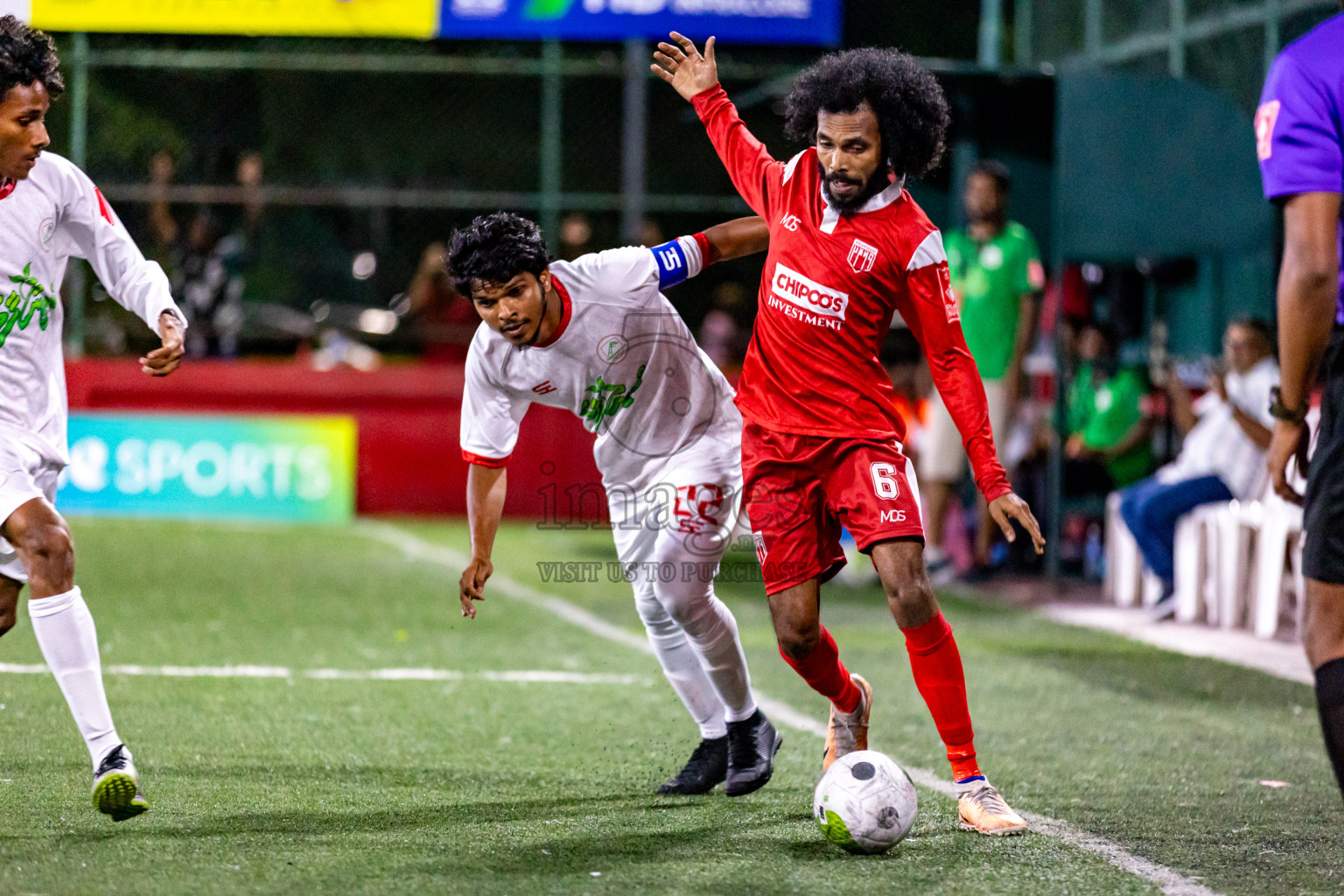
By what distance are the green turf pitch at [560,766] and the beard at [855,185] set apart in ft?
5.82

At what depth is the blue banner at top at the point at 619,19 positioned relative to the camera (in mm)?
15703

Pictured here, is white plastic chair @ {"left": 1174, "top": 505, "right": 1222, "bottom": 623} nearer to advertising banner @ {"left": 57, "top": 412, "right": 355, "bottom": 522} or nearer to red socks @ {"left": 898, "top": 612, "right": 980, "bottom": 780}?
red socks @ {"left": 898, "top": 612, "right": 980, "bottom": 780}

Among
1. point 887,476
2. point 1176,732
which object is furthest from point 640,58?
point 887,476

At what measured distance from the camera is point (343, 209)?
54.7ft

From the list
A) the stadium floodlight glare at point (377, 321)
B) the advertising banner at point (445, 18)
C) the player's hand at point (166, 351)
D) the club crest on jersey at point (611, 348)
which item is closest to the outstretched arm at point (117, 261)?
the player's hand at point (166, 351)

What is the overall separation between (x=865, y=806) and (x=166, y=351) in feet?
7.65

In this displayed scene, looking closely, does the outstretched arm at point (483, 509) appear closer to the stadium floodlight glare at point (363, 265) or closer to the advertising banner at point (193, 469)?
the advertising banner at point (193, 469)

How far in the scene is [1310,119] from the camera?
3537mm

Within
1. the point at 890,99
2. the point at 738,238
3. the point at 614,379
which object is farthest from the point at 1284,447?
the point at 614,379

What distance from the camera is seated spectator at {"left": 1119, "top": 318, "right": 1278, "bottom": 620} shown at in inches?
363

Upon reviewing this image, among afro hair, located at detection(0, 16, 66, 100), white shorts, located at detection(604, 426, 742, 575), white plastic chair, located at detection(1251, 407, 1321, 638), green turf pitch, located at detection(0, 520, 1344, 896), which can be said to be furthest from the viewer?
white plastic chair, located at detection(1251, 407, 1321, 638)

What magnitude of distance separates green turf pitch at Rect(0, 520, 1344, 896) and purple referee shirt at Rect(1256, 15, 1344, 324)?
172cm

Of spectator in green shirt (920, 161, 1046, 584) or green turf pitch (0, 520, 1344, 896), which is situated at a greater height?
spectator in green shirt (920, 161, 1046, 584)

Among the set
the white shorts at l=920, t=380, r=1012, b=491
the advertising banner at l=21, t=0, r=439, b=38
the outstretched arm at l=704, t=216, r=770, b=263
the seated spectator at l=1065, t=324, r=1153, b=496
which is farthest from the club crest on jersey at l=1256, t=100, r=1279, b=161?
the advertising banner at l=21, t=0, r=439, b=38
